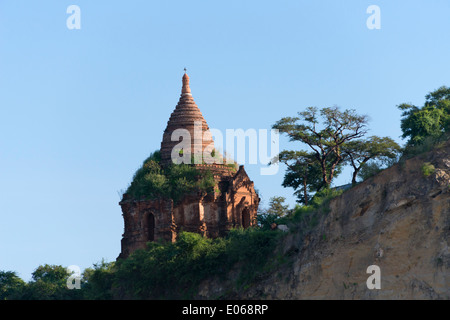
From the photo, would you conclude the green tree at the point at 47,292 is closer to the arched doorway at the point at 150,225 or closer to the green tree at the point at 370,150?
the arched doorway at the point at 150,225

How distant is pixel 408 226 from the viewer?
46.1m

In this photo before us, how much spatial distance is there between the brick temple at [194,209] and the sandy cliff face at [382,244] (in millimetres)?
8192

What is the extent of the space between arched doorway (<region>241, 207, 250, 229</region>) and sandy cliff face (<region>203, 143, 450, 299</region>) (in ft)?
29.5

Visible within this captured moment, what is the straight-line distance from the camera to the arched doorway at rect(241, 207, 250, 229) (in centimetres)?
6044

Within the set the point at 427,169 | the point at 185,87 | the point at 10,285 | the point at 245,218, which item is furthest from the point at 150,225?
the point at 427,169

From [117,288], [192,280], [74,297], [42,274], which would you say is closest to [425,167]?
[192,280]

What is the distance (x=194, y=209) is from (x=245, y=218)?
3226mm

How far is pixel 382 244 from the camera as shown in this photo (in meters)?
46.4

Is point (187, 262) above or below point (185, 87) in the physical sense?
below

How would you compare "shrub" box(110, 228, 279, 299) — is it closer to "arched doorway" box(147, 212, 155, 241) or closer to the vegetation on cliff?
the vegetation on cliff

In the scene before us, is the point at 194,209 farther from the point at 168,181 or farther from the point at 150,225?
the point at 150,225

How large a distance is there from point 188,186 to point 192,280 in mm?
6793

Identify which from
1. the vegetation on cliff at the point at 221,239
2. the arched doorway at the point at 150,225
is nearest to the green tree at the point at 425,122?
the vegetation on cliff at the point at 221,239

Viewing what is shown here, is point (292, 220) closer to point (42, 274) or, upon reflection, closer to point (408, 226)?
point (408, 226)
